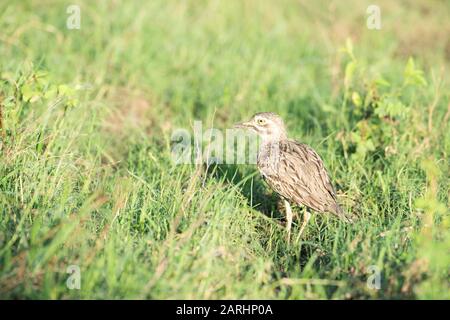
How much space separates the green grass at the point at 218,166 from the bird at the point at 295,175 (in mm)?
185

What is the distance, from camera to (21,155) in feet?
19.2

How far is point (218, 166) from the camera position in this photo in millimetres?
6992

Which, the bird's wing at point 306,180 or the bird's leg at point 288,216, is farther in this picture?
the bird's leg at point 288,216

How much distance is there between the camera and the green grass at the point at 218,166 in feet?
15.5

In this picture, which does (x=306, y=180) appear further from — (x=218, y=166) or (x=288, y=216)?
(x=218, y=166)

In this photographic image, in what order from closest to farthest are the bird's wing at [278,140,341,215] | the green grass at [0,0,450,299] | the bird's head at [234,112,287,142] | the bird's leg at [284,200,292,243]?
the green grass at [0,0,450,299]
the bird's wing at [278,140,341,215]
the bird's leg at [284,200,292,243]
the bird's head at [234,112,287,142]

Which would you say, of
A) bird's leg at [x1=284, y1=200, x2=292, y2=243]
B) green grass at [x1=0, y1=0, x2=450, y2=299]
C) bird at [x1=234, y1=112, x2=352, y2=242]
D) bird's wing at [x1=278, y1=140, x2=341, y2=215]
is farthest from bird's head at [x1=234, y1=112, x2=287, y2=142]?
bird's leg at [x1=284, y1=200, x2=292, y2=243]

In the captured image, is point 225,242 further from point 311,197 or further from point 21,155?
point 21,155

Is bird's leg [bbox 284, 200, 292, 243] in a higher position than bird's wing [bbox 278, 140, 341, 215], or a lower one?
lower

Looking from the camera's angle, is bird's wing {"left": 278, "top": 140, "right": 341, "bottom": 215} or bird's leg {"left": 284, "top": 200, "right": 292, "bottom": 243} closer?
bird's wing {"left": 278, "top": 140, "right": 341, "bottom": 215}

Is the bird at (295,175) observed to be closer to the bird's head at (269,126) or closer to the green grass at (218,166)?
the bird's head at (269,126)

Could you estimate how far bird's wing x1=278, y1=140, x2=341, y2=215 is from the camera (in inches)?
234

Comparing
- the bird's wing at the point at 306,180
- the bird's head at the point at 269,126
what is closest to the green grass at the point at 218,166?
the bird's wing at the point at 306,180

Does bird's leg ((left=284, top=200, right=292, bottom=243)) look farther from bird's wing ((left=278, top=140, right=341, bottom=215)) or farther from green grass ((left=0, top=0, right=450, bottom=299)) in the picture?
bird's wing ((left=278, top=140, right=341, bottom=215))
